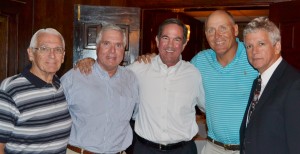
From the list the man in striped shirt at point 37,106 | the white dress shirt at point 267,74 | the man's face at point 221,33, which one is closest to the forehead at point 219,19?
the man's face at point 221,33

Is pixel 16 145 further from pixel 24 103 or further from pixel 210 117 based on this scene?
pixel 210 117

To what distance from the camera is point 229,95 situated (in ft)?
8.92

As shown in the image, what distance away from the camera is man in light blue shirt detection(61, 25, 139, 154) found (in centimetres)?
252

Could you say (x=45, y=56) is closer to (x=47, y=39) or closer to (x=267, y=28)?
(x=47, y=39)

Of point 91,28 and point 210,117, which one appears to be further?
point 91,28

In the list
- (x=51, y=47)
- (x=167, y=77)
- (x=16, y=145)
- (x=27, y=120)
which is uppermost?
(x=51, y=47)

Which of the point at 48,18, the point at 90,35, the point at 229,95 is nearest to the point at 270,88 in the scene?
the point at 229,95

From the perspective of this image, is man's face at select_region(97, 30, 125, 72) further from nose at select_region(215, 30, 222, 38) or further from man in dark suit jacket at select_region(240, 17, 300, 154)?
man in dark suit jacket at select_region(240, 17, 300, 154)

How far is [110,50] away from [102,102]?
376mm

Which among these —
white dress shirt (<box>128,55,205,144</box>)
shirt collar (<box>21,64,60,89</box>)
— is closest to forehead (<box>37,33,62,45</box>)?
shirt collar (<box>21,64,60,89</box>)

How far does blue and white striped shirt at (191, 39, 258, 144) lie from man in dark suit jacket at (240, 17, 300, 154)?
1.49 ft

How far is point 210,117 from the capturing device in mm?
2854

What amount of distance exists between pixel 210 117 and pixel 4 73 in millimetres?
3333

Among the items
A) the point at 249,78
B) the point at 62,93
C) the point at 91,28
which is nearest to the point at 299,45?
the point at 249,78
